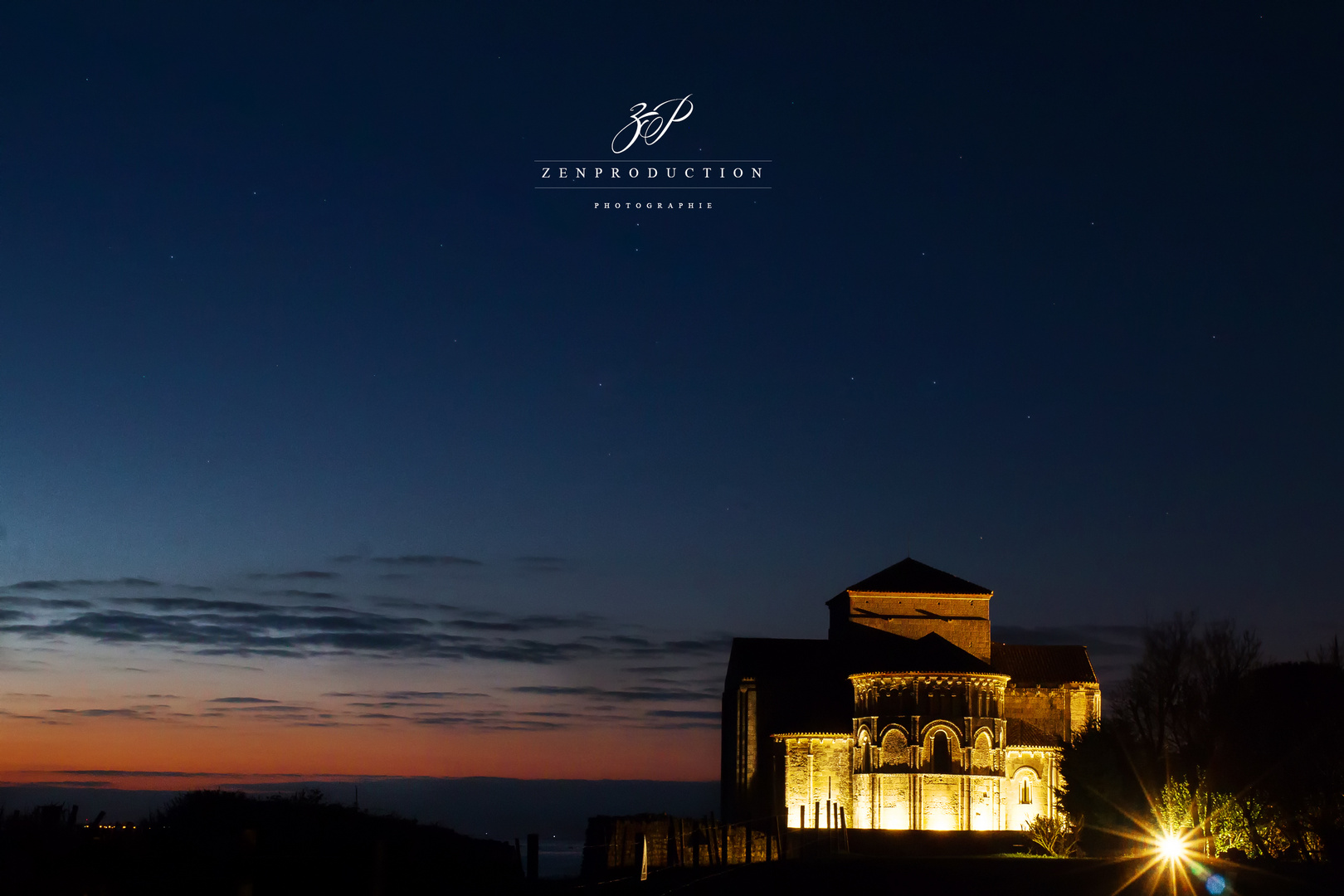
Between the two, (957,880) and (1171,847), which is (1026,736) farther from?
(957,880)

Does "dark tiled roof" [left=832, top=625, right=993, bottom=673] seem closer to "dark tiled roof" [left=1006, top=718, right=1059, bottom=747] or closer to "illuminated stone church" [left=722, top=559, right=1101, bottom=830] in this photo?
"illuminated stone church" [left=722, top=559, right=1101, bottom=830]

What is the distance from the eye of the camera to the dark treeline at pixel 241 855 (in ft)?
63.2

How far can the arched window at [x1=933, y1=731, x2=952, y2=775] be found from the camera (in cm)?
5725

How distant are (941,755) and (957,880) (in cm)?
2353

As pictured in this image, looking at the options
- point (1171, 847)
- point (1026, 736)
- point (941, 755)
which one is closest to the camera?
point (1171, 847)

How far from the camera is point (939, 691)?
57781mm

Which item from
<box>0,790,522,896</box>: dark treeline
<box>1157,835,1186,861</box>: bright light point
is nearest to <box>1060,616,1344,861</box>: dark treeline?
<box>1157,835,1186,861</box>: bright light point

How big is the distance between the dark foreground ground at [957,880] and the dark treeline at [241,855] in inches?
127

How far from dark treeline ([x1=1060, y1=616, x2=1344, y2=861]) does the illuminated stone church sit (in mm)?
5203

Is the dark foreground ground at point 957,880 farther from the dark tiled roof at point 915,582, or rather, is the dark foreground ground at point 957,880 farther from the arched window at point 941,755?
the dark tiled roof at point 915,582

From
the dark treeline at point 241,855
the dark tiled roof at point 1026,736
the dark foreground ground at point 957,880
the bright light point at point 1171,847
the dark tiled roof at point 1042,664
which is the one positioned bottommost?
the dark foreground ground at point 957,880

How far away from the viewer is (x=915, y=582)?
66.5 metres

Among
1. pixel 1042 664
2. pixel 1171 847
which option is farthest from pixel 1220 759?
pixel 1042 664

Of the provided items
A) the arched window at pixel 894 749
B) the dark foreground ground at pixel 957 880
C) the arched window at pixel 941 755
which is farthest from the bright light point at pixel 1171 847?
the arched window at pixel 894 749
